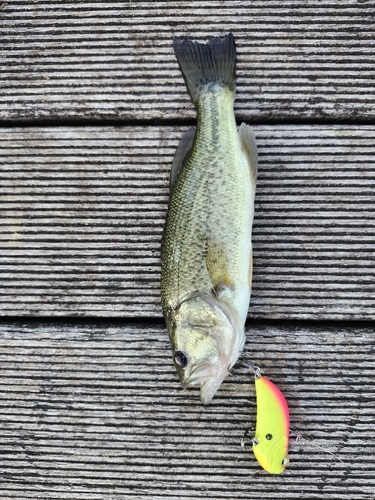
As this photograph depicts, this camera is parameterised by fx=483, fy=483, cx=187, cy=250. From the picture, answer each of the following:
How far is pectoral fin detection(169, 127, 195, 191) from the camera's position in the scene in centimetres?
142

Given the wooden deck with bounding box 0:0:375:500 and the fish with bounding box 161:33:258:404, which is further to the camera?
the wooden deck with bounding box 0:0:375:500

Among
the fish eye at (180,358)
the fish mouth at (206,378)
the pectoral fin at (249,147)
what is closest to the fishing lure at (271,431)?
the fish mouth at (206,378)

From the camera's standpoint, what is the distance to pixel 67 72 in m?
1.58

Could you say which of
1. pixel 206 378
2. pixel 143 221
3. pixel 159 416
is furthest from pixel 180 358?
pixel 143 221

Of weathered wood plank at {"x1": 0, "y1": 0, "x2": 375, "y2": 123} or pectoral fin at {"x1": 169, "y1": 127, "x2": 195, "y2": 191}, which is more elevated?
weathered wood plank at {"x1": 0, "y1": 0, "x2": 375, "y2": 123}

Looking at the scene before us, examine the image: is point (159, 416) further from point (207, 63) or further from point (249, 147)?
point (207, 63)

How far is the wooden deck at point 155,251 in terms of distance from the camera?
59.2 inches

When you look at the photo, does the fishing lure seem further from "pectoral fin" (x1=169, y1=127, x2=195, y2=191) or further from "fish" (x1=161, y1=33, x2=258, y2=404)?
"pectoral fin" (x1=169, y1=127, x2=195, y2=191)

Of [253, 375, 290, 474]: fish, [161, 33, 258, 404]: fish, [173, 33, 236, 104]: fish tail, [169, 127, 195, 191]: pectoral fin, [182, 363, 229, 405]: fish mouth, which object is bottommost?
[253, 375, 290, 474]: fish

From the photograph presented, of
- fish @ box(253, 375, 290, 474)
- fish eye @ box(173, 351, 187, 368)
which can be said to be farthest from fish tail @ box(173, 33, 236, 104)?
fish @ box(253, 375, 290, 474)

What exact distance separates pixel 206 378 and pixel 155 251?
1.42ft

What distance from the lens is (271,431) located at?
4.69 ft

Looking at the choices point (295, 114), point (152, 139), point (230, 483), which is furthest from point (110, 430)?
point (295, 114)

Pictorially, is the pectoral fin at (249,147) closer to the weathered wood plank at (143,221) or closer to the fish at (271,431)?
the weathered wood plank at (143,221)
